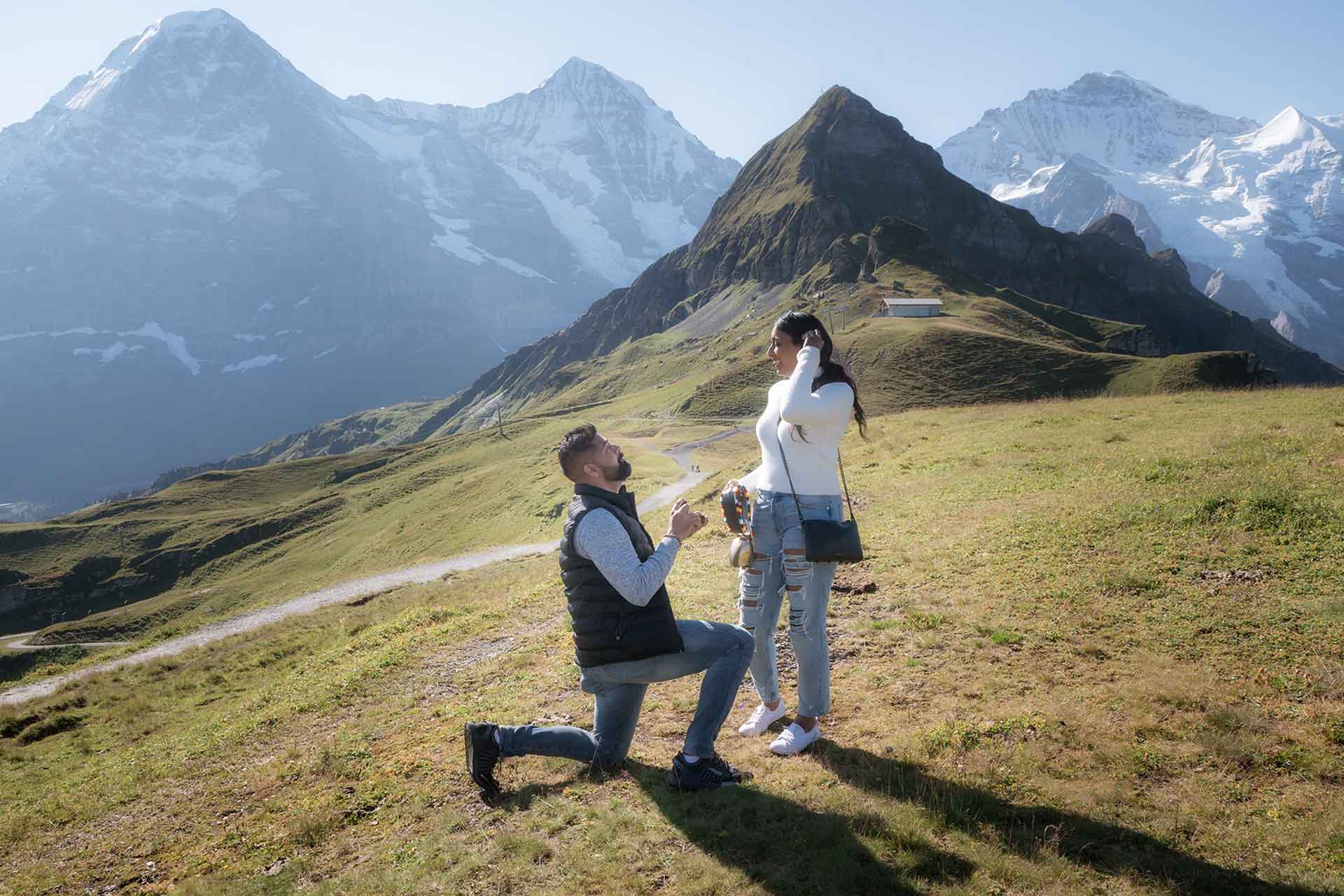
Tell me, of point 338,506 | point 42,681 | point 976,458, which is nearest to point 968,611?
point 976,458

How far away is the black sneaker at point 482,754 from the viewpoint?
7121 mm

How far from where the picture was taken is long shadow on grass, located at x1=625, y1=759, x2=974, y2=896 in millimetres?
5379

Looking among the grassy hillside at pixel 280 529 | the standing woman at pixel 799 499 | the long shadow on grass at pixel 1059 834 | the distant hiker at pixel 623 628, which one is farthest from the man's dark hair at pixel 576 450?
the grassy hillside at pixel 280 529

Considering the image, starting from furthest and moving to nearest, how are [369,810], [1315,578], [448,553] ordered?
[448,553] < [1315,578] < [369,810]

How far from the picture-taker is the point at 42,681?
3647 centimetres

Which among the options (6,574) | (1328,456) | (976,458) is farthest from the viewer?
(6,574)

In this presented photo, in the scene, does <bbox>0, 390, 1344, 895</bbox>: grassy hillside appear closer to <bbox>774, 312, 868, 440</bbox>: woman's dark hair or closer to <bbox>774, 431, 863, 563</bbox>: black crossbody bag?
<bbox>774, 431, 863, 563</bbox>: black crossbody bag

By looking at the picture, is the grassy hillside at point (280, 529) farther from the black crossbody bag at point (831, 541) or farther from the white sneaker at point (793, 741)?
the black crossbody bag at point (831, 541)

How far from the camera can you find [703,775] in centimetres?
675

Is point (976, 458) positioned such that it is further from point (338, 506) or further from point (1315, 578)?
point (338, 506)

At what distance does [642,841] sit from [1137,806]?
4104mm

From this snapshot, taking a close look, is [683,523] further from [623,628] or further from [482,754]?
[482,754]

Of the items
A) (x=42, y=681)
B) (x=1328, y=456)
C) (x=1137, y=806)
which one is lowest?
(x=42, y=681)

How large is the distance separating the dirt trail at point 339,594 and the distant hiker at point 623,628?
3237 centimetres
